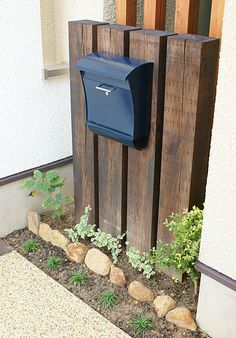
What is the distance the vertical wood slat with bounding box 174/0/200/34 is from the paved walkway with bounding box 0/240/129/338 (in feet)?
5.41

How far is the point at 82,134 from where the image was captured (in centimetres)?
290

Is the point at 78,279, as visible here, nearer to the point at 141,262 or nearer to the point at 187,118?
the point at 141,262

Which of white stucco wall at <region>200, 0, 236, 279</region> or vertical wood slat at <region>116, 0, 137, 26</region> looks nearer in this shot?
white stucco wall at <region>200, 0, 236, 279</region>

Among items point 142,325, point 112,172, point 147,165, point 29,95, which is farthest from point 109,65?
point 142,325

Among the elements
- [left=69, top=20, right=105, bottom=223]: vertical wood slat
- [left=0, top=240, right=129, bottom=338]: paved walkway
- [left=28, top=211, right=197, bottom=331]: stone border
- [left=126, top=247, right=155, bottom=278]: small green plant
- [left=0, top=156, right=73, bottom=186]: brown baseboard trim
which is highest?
[left=69, top=20, right=105, bottom=223]: vertical wood slat

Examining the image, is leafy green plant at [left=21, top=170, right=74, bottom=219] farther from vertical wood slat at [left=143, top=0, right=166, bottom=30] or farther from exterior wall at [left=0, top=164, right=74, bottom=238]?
vertical wood slat at [left=143, top=0, right=166, bottom=30]

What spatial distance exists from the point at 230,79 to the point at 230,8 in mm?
277

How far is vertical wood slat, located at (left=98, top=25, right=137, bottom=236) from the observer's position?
8.26 ft

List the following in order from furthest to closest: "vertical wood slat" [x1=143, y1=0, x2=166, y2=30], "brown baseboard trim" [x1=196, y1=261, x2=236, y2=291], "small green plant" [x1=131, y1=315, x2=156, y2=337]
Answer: "vertical wood slat" [x1=143, y1=0, x2=166, y2=30], "small green plant" [x1=131, y1=315, x2=156, y2=337], "brown baseboard trim" [x1=196, y1=261, x2=236, y2=291]

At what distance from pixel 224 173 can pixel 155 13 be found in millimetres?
1089

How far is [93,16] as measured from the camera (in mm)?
2924

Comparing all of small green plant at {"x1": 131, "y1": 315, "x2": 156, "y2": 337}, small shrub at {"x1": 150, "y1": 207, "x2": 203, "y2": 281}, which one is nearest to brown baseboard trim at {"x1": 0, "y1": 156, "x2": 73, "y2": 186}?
small shrub at {"x1": 150, "y1": 207, "x2": 203, "y2": 281}

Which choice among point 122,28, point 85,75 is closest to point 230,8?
point 122,28

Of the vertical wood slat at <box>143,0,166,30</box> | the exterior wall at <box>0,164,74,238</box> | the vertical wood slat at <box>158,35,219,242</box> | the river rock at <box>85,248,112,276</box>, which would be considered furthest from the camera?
the exterior wall at <box>0,164,74,238</box>
